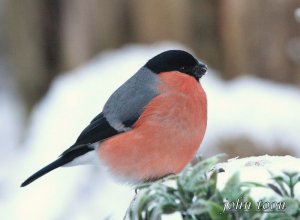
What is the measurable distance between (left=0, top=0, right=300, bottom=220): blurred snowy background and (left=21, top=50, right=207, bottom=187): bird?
1.56 m

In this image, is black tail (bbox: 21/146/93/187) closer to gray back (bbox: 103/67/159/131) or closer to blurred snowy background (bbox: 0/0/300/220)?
gray back (bbox: 103/67/159/131)

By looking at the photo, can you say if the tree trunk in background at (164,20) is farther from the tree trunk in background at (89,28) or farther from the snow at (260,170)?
the snow at (260,170)

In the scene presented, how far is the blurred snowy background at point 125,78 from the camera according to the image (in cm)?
537

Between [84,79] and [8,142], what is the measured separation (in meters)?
1.73

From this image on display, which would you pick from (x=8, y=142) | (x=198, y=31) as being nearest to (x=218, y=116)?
(x=198, y=31)

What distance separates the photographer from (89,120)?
567 cm

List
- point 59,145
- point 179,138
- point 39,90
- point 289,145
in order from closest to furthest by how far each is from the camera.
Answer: point 179,138, point 289,145, point 59,145, point 39,90

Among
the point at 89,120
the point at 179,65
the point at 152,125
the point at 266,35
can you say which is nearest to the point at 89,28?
the point at 89,120

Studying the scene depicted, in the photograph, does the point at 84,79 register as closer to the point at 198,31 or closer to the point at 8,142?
the point at 198,31

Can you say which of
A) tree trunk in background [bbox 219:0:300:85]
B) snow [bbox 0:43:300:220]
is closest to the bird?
snow [bbox 0:43:300:220]

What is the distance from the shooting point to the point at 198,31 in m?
A: 6.07

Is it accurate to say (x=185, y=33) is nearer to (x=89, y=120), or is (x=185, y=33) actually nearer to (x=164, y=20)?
(x=164, y=20)

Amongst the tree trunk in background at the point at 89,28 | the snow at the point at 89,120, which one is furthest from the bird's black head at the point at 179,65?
the tree trunk in background at the point at 89,28

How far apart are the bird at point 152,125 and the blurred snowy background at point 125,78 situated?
61.5 inches
